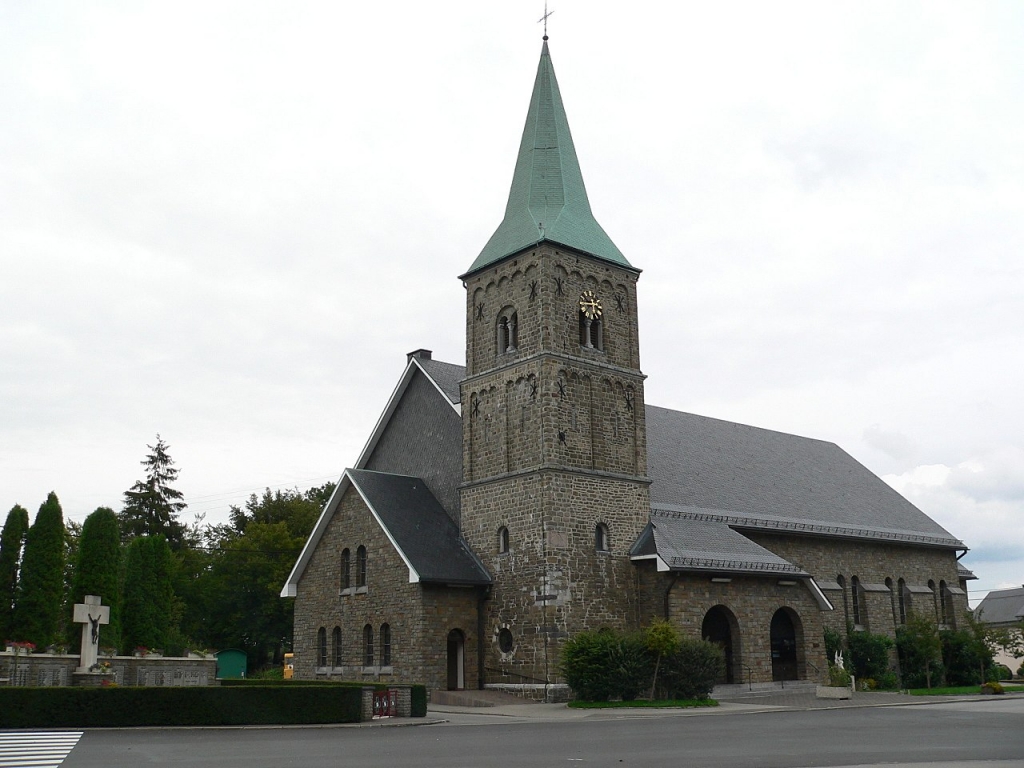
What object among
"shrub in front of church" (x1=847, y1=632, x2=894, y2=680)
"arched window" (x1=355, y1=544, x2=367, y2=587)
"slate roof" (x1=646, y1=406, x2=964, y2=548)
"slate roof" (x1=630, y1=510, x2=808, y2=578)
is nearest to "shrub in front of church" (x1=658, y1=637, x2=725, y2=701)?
"slate roof" (x1=630, y1=510, x2=808, y2=578)

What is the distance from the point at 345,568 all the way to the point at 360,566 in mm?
1046

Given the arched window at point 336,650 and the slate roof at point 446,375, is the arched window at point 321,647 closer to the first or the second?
the arched window at point 336,650

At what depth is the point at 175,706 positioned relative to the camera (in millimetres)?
22359

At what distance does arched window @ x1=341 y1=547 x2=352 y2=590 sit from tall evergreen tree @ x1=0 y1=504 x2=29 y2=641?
12564 mm

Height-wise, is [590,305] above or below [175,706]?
above

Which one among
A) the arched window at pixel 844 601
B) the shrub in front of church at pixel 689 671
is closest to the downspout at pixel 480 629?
the shrub in front of church at pixel 689 671

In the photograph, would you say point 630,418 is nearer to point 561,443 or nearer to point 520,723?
point 561,443

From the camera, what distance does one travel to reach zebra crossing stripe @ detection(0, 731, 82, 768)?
15414 millimetres

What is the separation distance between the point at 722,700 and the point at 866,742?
1498cm

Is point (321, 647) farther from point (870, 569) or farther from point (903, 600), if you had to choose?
point (903, 600)

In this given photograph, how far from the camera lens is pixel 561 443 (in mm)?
33562

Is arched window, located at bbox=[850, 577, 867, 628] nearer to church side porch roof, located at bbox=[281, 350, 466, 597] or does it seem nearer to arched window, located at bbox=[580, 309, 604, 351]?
arched window, located at bbox=[580, 309, 604, 351]

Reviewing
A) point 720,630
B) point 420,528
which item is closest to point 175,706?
point 420,528

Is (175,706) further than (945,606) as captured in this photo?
No
